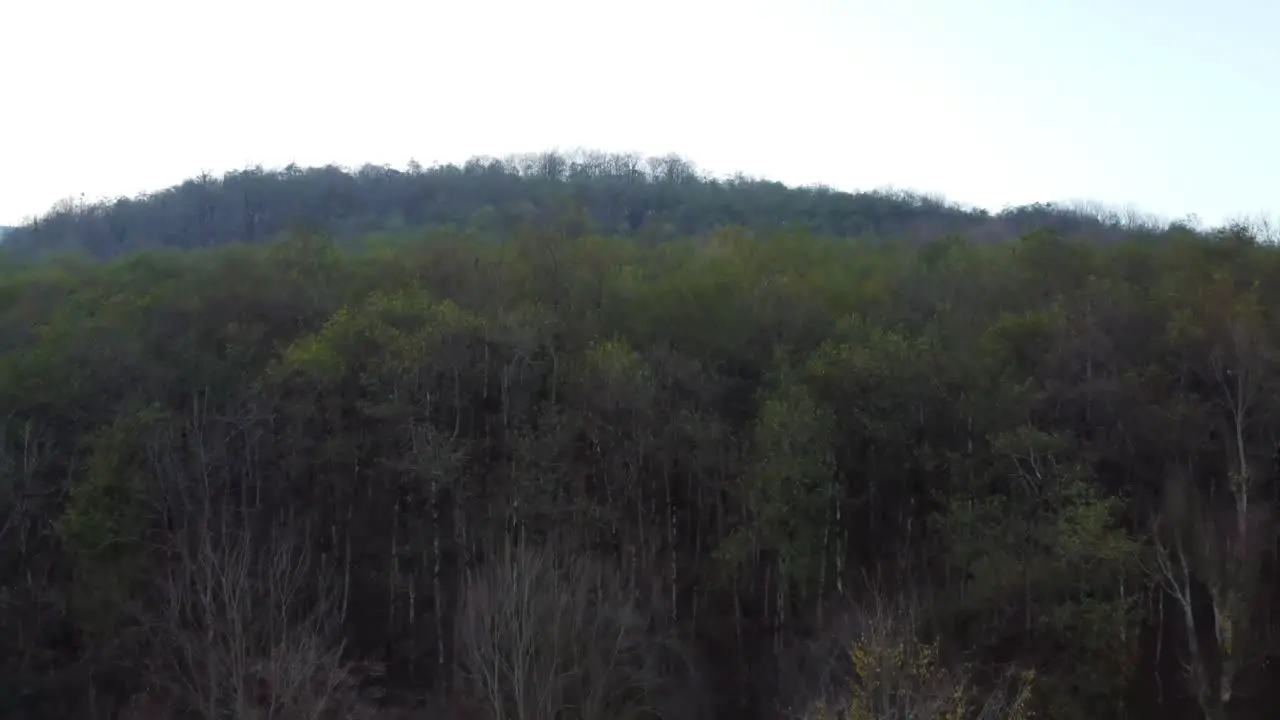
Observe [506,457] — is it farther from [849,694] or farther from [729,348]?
[849,694]

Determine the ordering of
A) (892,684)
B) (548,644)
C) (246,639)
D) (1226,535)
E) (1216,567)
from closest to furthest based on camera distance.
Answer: (892,684)
(548,644)
(246,639)
(1216,567)
(1226,535)

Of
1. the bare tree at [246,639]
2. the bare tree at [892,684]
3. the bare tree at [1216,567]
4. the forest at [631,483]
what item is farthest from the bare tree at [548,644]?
the bare tree at [1216,567]

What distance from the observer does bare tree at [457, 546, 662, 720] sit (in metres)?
17.1

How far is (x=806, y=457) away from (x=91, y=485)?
622 inches

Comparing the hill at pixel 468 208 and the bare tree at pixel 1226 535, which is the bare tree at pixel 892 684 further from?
the hill at pixel 468 208

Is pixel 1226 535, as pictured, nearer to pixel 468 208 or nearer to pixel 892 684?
pixel 892 684

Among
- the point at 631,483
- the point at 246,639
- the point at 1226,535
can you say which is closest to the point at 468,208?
the point at 631,483

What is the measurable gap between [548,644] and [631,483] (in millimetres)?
8041

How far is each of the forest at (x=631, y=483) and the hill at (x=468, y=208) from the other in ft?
46.7

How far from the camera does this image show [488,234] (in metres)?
36.1

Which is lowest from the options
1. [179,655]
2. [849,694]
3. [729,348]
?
[179,655]

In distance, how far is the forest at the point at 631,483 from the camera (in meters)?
19.4

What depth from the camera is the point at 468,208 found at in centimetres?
5128

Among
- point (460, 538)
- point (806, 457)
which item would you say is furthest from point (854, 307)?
point (460, 538)
